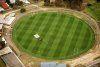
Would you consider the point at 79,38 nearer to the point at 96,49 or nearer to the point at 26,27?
the point at 96,49

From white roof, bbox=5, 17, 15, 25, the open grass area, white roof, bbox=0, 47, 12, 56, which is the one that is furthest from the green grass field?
the open grass area

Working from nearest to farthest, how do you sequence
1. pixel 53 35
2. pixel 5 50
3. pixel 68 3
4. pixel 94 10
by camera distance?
1. pixel 5 50
2. pixel 53 35
3. pixel 94 10
4. pixel 68 3

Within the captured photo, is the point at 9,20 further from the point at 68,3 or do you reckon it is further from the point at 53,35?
the point at 68,3

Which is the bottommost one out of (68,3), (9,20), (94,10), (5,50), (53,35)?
(5,50)

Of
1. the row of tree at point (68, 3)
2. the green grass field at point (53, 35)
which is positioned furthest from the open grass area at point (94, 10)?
the green grass field at point (53, 35)

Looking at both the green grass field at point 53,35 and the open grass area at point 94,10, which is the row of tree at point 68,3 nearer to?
the open grass area at point 94,10

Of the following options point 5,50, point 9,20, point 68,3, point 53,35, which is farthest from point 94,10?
point 5,50
